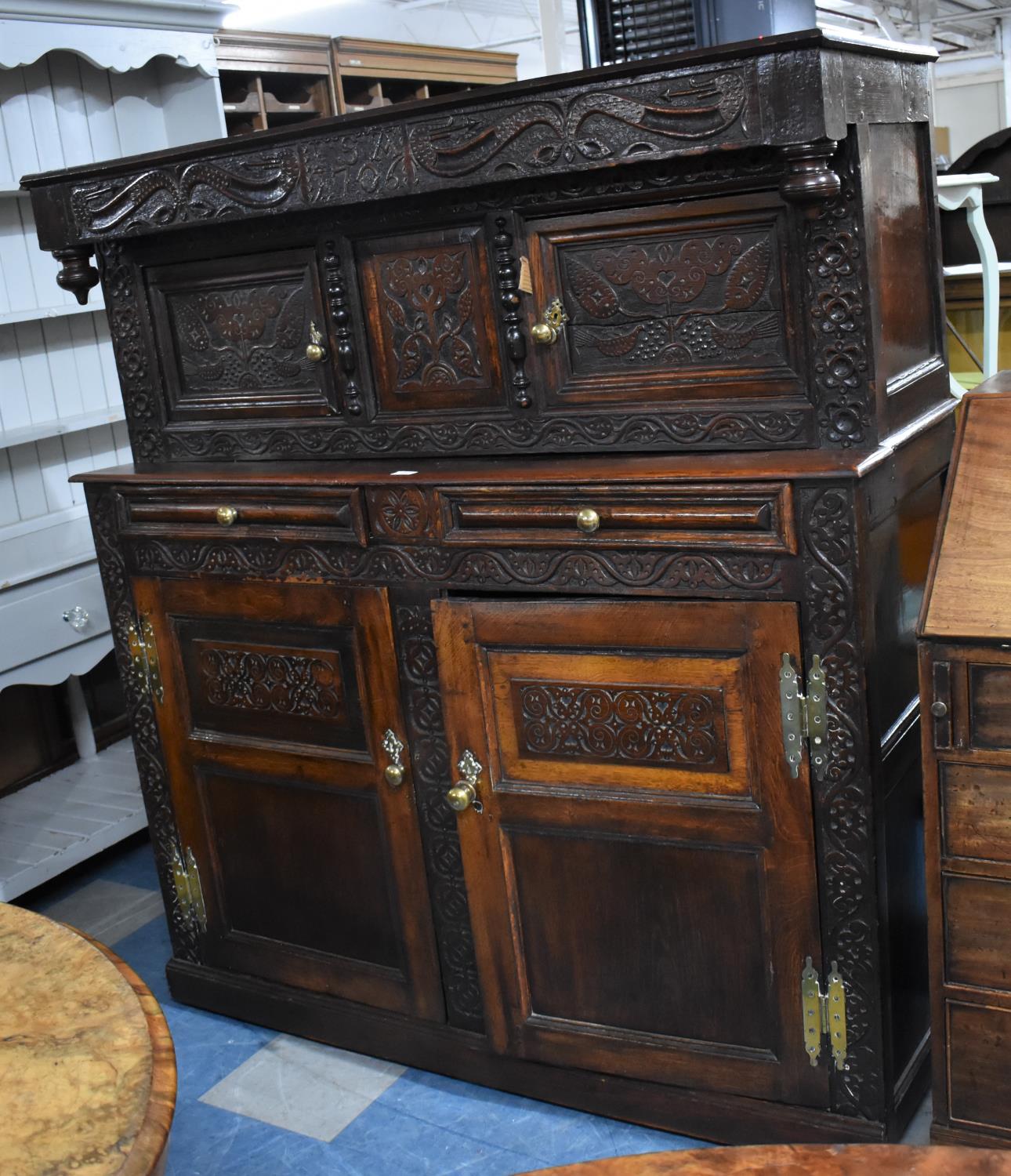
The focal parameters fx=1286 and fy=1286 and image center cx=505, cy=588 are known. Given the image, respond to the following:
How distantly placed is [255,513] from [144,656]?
0.46m

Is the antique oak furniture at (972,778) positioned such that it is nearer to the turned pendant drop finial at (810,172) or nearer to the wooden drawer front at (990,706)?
the wooden drawer front at (990,706)

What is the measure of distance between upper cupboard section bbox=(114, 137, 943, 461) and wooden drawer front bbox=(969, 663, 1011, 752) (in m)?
0.38

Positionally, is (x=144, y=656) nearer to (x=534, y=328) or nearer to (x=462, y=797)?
Result: (x=462, y=797)

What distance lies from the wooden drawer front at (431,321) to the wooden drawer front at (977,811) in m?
0.93

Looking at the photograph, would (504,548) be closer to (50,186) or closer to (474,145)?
(474,145)

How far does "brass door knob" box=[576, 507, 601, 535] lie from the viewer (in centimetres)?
195

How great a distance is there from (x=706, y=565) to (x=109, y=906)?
6.70 feet

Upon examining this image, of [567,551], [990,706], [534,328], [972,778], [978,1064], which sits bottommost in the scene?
[978,1064]

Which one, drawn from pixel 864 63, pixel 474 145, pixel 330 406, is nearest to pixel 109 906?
pixel 330 406

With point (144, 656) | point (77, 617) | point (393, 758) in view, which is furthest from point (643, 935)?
point (77, 617)

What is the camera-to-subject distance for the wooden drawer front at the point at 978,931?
5.79 feet

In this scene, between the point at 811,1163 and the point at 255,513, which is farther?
the point at 255,513

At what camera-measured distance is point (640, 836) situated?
6.79ft

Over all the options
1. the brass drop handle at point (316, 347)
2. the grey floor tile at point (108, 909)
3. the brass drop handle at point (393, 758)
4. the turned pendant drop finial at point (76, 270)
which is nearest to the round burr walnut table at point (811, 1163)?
the brass drop handle at point (393, 758)
